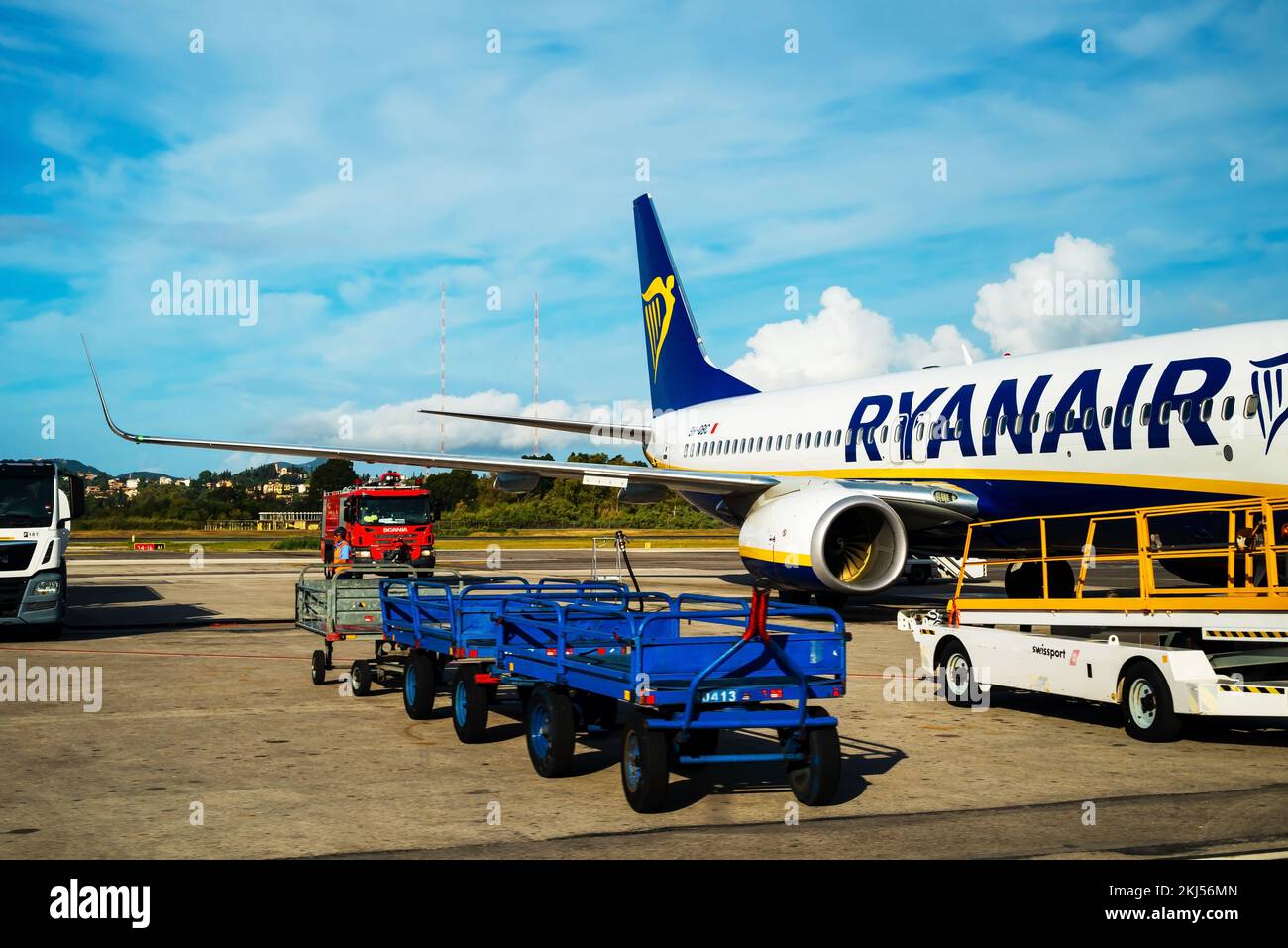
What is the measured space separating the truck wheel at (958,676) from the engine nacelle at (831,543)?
5.34 meters

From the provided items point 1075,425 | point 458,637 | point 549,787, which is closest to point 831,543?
point 1075,425

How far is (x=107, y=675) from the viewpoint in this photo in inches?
570

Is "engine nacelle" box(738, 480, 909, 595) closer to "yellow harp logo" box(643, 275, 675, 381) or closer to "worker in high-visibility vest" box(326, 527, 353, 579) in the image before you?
"worker in high-visibility vest" box(326, 527, 353, 579)

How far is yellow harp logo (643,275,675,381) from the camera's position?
32.2m

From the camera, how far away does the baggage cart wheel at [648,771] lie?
781cm

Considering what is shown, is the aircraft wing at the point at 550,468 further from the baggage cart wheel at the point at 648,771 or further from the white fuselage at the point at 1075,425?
the baggage cart wheel at the point at 648,771

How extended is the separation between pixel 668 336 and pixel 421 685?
22029 millimetres

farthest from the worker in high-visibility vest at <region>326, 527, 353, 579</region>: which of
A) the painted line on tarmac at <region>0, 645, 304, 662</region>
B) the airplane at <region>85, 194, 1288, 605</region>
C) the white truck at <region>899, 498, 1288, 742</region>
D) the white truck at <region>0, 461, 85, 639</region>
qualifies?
the white truck at <region>899, 498, 1288, 742</region>

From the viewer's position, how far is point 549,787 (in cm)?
880

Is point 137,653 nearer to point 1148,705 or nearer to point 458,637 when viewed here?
point 458,637

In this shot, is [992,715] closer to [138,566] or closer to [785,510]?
[785,510]

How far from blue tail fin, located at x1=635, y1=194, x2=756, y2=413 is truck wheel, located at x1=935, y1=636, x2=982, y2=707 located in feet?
59.3

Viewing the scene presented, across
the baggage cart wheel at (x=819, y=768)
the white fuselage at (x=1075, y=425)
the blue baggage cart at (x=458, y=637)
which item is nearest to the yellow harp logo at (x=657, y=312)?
the white fuselage at (x=1075, y=425)

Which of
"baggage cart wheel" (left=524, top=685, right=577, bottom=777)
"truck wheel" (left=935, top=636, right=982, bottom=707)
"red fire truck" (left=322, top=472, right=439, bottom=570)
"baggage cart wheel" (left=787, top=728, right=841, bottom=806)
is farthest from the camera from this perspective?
"red fire truck" (left=322, top=472, right=439, bottom=570)
